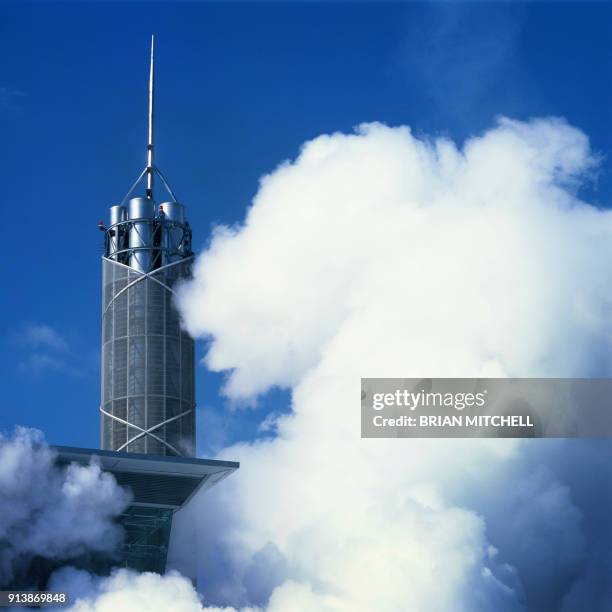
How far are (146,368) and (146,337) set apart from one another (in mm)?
3718

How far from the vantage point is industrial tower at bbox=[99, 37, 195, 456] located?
148 m

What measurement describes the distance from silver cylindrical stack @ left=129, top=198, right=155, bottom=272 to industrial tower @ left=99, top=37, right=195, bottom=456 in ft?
0.40

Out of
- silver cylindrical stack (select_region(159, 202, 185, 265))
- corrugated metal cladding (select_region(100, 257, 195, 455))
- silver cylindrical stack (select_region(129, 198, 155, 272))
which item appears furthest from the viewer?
silver cylindrical stack (select_region(159, 202, 185, 265))

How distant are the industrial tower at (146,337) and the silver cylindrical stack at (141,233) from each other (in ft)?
0.40

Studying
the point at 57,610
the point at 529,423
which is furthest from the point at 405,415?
the point at 57,610

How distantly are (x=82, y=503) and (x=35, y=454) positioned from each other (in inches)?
315

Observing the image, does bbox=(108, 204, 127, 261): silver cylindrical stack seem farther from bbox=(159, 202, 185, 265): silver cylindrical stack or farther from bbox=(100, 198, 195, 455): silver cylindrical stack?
bbox=(159, 202, 185, 265): silver cylindrical stack

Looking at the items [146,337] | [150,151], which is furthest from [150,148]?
[146,337]

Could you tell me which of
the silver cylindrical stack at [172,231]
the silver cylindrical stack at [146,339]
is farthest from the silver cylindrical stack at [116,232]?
the silver cylindrical stack at [172,231]

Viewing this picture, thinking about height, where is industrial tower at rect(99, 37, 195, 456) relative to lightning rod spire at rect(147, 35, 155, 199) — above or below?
below

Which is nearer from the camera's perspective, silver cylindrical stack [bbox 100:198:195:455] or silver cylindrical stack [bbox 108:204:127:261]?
silver cylindrical stack [bbox 100:198:195:455]

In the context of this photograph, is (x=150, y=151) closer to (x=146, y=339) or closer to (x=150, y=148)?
(x=150, y=148)

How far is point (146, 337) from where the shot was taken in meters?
148

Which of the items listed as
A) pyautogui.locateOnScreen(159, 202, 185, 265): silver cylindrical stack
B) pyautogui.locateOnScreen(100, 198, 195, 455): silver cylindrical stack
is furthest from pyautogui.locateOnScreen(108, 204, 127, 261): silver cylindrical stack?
pyautogui.locateOnScreen(159, 202, 185, 265): silver cylindrical stack
